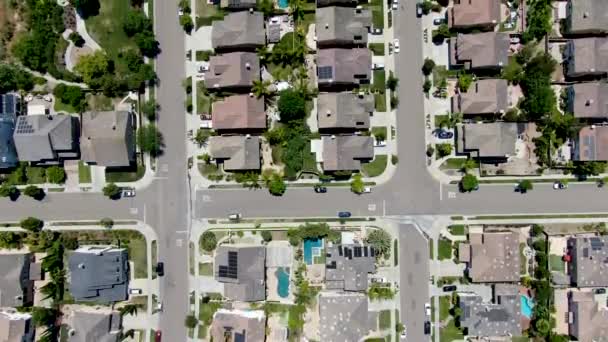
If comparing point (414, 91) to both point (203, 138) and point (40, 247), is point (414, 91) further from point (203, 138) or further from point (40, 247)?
point (40, 247)

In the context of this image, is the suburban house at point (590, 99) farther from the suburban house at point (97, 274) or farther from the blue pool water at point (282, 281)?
the suburban house at point (97, 274)

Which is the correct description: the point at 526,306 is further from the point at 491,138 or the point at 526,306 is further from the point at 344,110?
the point at 344,110

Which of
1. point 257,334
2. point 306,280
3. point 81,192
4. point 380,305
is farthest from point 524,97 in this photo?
point 81,192

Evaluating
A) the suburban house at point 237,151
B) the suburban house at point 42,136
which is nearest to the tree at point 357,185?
the suburban house at point 237,151

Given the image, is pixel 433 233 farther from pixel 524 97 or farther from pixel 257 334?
pixel 257 334

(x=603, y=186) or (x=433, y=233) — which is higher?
(x=603, y=186)

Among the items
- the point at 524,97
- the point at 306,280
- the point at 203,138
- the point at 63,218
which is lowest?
the point at 306,280

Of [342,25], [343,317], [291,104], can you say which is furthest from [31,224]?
[342,25]
